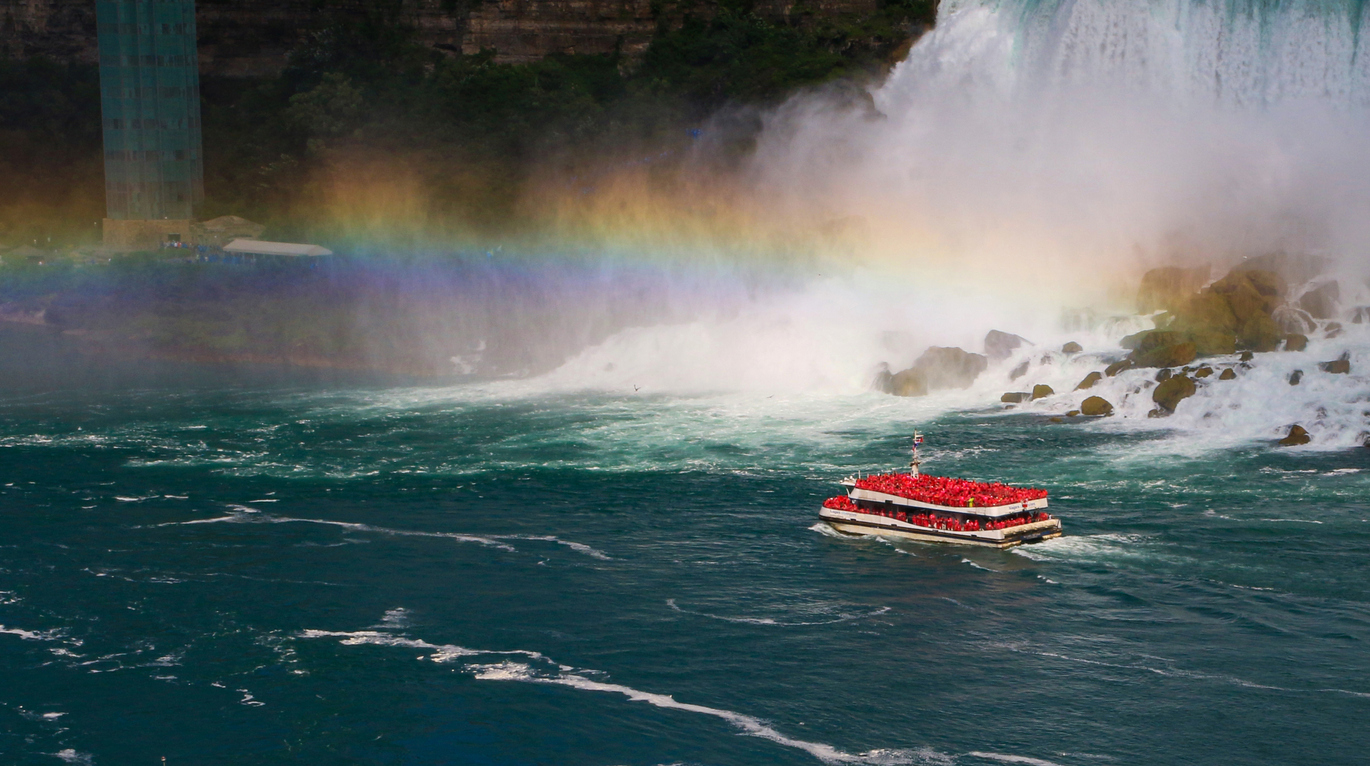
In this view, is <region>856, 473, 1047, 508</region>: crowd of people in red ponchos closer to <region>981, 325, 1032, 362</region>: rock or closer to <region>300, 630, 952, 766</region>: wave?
<region>300, 630, 952, 766</region>: wave

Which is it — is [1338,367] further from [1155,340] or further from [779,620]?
[779,620]

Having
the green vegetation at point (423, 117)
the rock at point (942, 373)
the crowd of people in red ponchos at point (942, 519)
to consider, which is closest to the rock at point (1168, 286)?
the rock at point (942, 373)

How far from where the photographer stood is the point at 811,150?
110 m

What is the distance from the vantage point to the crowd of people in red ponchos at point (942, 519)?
5316 centimetres

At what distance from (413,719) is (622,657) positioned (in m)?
6.36

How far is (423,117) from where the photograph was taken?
5369 inches

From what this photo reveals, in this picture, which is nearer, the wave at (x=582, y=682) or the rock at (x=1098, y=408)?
the wave at (x=582, y=682)

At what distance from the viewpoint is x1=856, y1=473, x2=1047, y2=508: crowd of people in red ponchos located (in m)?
53.6

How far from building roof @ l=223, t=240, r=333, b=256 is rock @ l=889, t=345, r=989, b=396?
186 ft

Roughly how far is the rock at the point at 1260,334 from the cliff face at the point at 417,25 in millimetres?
67046

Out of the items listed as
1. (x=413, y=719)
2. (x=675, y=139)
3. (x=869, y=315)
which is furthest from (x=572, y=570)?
(x=675, y=139)

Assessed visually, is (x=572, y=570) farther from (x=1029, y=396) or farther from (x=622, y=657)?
(x=1029, y=396)

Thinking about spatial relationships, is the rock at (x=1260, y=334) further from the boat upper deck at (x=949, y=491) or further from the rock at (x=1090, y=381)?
the boat upper deck at (x=949, y=491)

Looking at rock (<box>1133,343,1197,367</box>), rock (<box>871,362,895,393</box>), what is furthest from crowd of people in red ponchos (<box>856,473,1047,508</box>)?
rock (<box>871,362,895,393</box>)
